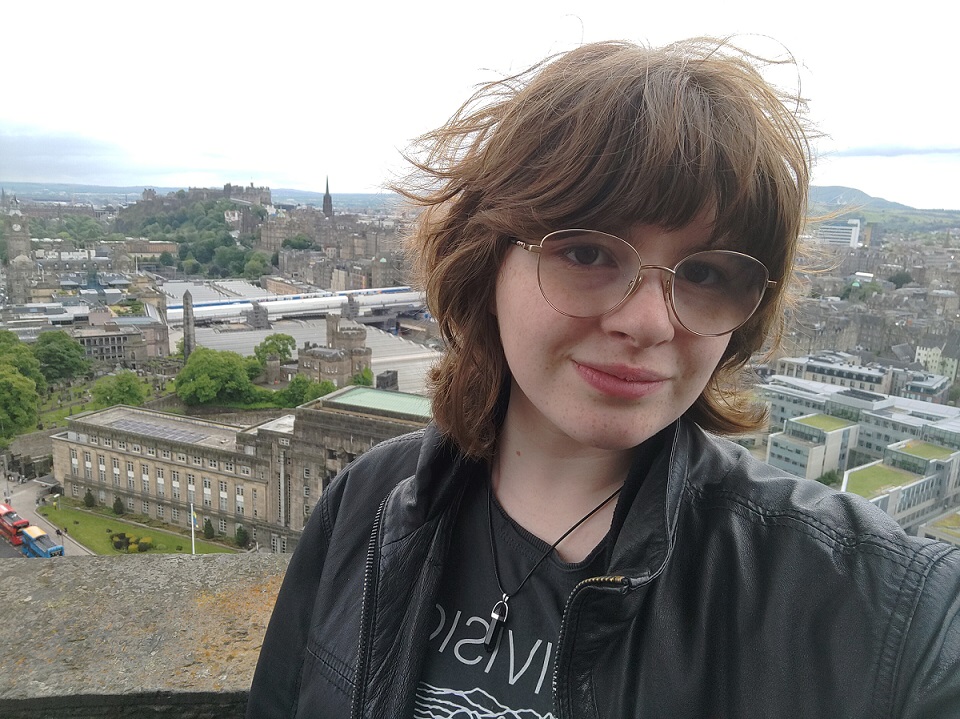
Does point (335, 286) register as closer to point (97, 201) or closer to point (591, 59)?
point (97, 201)

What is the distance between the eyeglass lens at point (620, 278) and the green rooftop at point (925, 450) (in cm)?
154

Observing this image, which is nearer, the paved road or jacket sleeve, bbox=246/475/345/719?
jacket sleeve, bbox=246/475/345/719

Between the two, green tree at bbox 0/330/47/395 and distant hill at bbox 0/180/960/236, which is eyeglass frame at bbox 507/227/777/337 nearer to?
distant hill at bbox 0/180/960/236

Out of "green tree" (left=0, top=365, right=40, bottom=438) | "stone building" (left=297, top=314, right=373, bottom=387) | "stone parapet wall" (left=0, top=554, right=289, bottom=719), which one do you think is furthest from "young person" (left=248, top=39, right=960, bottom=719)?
"stone building" (left=297, top=314, right=373, bottom=387)

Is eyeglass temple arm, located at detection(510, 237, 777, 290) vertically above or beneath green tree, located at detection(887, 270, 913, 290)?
above

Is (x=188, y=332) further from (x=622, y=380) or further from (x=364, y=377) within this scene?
(x=622, y=380)

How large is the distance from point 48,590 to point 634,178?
3.37 feet

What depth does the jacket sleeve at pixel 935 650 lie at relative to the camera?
0.38 m

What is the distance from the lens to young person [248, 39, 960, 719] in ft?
1.41

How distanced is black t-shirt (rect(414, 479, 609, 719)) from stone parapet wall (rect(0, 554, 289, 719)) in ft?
1.37

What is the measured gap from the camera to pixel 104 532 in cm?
700

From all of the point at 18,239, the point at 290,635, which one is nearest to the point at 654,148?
the point at 290,635

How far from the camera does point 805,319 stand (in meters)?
0.81

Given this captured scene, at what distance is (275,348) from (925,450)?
12986 mm
